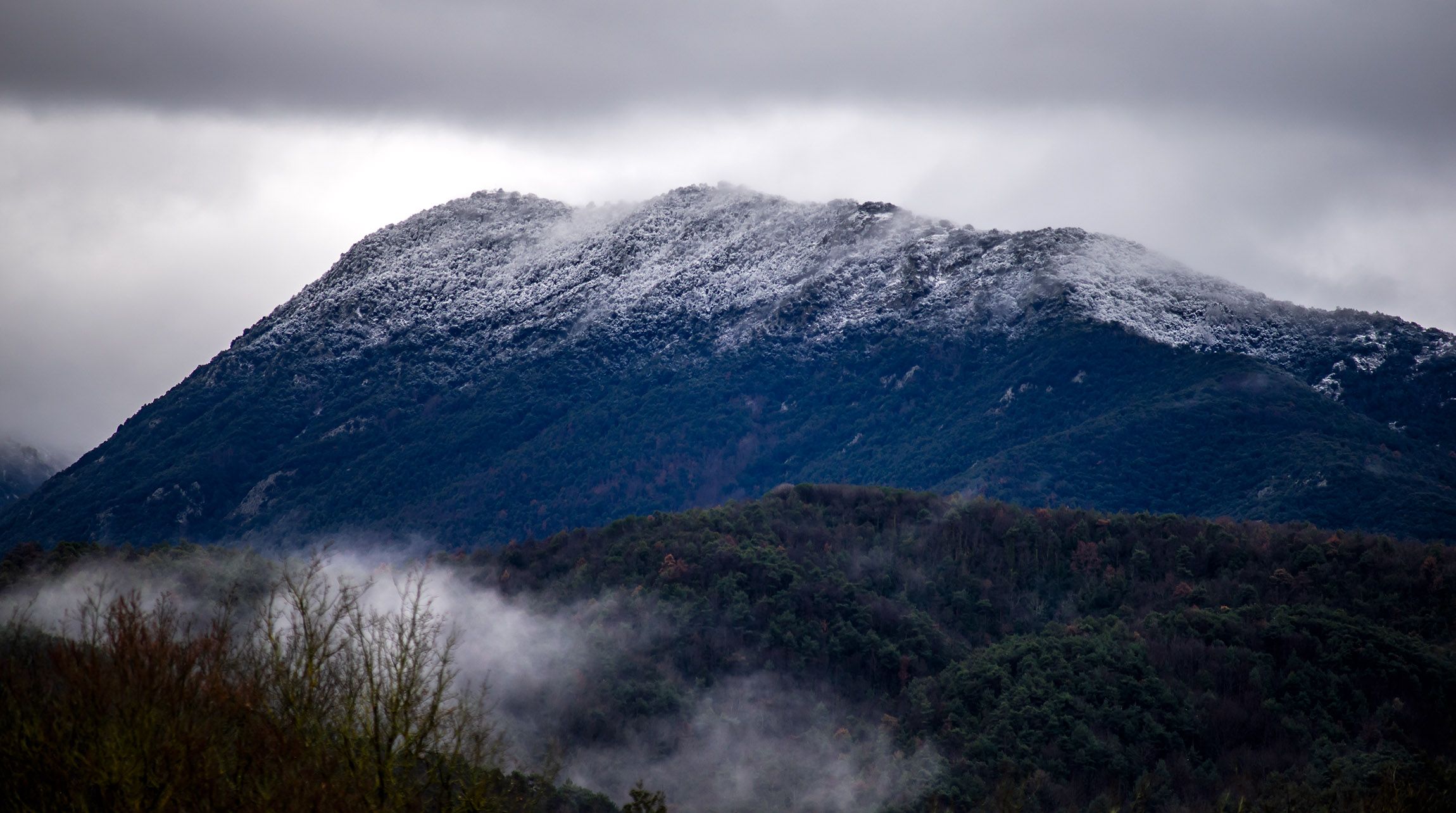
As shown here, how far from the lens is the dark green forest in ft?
291

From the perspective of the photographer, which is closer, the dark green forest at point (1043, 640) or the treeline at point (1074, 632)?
the dark green forest at point (1043, 640)

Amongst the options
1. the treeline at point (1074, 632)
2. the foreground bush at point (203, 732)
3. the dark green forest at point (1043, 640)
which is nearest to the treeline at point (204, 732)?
the foreground bush at point (203, 732)

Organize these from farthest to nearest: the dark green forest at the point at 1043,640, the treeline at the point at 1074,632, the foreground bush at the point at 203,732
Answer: the treeline at the point at 1074,632
the dark green forest at the point at 1043,640
the foreground bush at the point at 203,732

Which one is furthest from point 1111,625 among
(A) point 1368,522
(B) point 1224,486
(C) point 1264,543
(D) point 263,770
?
(D) point 263,770

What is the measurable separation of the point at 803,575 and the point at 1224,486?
7981 cm

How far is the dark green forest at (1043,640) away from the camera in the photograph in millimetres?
88688

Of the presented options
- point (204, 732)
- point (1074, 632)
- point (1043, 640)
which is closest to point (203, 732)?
point (204, 732)

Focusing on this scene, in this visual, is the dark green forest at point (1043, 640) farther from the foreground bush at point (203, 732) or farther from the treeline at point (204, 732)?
the foreground bush at point (203, 732)

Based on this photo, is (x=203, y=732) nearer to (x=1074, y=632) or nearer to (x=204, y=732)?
(x=204, y=732)

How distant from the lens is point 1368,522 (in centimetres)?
15388

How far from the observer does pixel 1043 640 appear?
110 m

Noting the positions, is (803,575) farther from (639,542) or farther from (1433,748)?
(1433,748)

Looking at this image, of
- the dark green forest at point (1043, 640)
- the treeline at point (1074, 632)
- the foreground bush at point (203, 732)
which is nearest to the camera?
the foreground bush at point (203, 732)

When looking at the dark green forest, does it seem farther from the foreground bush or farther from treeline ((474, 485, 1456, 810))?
the foreground bush
